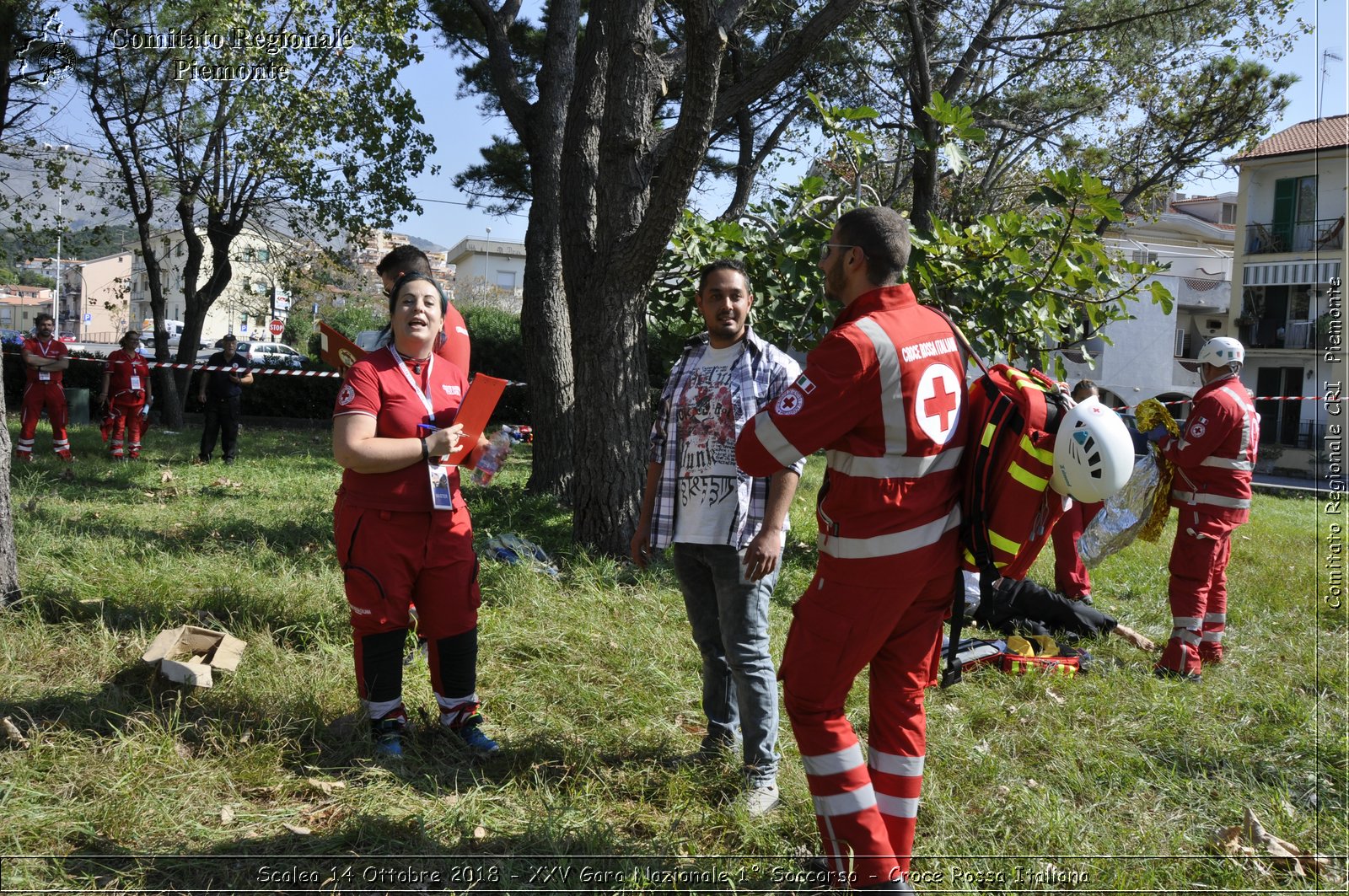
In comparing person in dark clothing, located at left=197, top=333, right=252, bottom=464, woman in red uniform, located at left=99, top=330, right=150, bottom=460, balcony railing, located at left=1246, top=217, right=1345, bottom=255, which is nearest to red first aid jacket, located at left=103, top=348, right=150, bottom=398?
woman in red uniform, located at left=99, top=330, right=150, bottom=460

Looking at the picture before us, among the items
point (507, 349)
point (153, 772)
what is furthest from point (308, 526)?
point (507, 349)

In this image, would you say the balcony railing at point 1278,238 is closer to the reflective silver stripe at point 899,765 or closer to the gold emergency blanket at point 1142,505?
the gold emergency blanket at point 1142,505

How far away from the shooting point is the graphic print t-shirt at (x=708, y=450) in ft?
11.2

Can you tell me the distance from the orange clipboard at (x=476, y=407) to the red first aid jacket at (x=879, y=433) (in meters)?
1.25

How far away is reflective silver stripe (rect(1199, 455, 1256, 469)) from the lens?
18.6 ft

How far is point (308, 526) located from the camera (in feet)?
25.9

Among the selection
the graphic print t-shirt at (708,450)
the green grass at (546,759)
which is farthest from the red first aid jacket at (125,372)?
the graphic print t-shirt at (708,450)

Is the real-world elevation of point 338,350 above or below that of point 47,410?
above

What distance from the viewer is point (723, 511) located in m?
3.41

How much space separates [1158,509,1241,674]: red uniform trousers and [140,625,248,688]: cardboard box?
5.08m

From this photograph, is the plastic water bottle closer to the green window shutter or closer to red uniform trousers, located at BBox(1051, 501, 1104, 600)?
red uniform trousers, located at BBox(1051, 501, 1104, 600)

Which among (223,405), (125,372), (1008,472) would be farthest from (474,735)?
(125,372)

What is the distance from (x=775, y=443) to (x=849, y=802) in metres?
1.05

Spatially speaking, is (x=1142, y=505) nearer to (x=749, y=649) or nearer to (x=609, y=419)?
(x=609, y=419)
